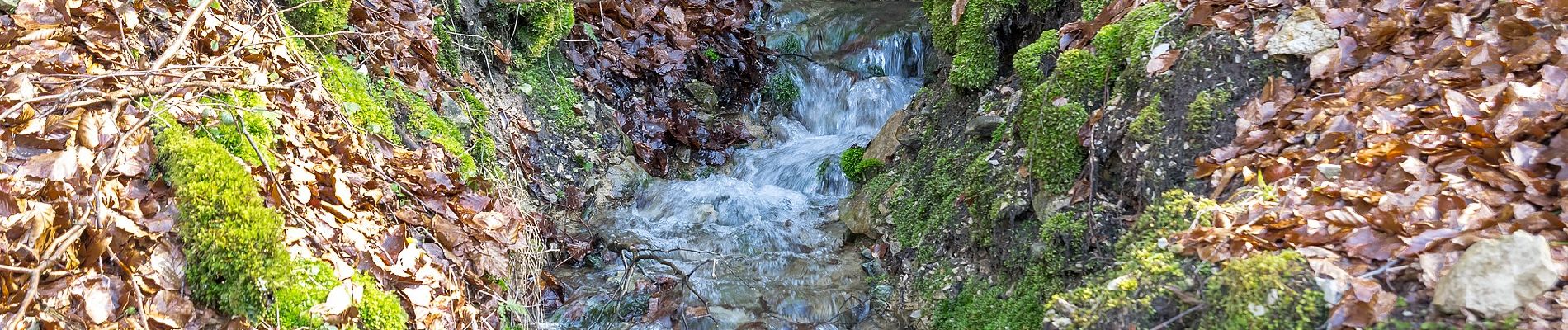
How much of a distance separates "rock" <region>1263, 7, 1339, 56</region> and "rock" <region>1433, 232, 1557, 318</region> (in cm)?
133

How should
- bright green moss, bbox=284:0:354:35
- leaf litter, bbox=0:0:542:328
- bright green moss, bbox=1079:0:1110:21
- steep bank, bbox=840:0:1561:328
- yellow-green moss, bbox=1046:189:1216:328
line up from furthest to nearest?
bright green moss, bbox=1079:0:1110:21
bright green moss, bbox=284:0:354:35
yellow-green moss, bbox=1046:189:1216:328
leaf litter, bbox=0:0:542:328
steep bank, bbox=840:0:1561:328

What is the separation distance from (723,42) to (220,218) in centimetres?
605

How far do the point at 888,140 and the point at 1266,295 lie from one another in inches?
148

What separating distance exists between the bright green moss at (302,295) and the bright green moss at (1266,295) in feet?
9.46

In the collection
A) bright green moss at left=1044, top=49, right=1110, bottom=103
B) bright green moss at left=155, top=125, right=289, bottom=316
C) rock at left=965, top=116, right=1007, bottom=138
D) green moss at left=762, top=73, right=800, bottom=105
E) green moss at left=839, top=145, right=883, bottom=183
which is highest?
bright green moss at left=155, top=125, right=289, bottom=316

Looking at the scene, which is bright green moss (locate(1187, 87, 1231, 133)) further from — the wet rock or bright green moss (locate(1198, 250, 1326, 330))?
the wet rock

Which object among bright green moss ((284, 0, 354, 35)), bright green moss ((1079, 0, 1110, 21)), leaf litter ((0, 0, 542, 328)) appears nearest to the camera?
leaf litter ((0, 0, 542, 328))

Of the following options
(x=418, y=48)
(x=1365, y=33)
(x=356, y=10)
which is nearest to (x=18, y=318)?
(x=356, y=10)

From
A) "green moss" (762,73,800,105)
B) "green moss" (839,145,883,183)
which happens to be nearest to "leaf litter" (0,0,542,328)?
"green moss" (839,145,883,183)

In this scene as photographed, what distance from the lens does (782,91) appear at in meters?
8.60

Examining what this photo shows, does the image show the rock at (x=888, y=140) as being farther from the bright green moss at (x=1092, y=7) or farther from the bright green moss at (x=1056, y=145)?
the bright green moss at (x=1056, y=145)

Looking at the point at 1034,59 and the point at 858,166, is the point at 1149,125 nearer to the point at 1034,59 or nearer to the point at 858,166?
the point at 1034,59

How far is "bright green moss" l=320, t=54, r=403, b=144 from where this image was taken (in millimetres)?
3807

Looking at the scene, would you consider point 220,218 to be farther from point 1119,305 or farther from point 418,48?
point 1119,305
